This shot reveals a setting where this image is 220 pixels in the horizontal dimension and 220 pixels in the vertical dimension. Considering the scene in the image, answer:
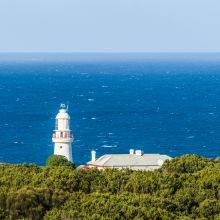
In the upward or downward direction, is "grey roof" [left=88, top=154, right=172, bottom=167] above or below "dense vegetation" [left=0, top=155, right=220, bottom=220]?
above

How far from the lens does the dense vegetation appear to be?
41.1 meters

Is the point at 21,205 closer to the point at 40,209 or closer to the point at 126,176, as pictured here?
the point at 40,209

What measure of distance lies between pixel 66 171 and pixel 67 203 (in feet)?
23.5

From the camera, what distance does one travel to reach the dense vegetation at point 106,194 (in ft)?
135

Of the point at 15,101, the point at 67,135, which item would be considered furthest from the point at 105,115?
the point at 67,135

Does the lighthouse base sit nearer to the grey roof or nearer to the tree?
the grey roof

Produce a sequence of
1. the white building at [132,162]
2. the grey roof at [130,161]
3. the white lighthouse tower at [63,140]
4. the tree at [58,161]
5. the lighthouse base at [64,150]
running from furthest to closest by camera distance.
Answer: the white lighthouse tower at [63,140]
the lighthouse base at [64,150]
the grey roof at [130,161]
the white building at [132,162]
the tree at [58,161]

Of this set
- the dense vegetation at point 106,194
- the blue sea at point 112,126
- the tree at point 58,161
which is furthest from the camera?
the blue sea at point 112,126

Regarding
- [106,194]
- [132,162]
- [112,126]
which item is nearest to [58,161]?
[132,162]

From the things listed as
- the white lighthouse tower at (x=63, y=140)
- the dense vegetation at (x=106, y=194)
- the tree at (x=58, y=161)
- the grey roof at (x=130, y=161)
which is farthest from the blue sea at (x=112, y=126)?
the dense vegetation at (x=106, y=194)

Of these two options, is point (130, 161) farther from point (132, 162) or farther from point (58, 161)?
point (58, 161)

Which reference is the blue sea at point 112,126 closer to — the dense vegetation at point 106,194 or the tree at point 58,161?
the tree at point 58,161

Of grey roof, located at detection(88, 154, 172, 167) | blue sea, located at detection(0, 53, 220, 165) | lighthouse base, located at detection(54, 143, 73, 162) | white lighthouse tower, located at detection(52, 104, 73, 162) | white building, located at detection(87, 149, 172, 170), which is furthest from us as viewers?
blue sea, located at detection(0, 53, 220, 165)

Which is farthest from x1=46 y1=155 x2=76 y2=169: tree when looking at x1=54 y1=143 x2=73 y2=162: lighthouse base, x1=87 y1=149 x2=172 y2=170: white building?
x1=54 y1=143 x2=73 y2=162: lighthouse base
